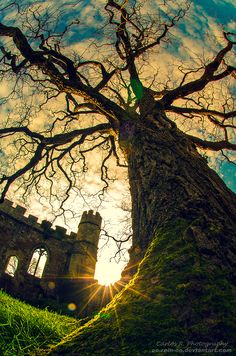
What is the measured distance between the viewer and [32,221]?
67.8 ft

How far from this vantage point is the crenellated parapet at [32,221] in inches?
779

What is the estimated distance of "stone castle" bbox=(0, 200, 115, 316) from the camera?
720 inches

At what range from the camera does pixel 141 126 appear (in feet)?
14.9

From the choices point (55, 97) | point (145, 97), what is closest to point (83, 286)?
point (55, 97)

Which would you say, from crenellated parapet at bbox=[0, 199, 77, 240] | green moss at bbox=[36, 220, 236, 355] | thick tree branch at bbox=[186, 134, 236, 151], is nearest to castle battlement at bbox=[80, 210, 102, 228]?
crenellated parapet at bbox=[0, 199, 77, 240]

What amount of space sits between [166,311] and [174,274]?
12.3 inches

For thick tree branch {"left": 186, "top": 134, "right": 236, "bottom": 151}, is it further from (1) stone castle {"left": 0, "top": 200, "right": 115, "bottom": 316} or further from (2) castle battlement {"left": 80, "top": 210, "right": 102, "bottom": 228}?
(2) castle battlement {"left": 80, "top": 210, "right": 102, "bottom": 228}

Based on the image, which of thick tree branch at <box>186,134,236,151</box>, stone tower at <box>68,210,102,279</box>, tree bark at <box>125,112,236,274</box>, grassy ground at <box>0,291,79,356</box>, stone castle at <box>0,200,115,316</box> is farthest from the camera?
stone tower at <box>68,210,102,279</box>

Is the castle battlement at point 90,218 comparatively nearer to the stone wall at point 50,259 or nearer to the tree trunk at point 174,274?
the stone wall at point 50,259

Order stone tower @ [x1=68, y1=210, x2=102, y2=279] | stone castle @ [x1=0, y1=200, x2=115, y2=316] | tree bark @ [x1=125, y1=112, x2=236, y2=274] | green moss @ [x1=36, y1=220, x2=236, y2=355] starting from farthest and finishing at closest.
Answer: stone tower @ [x1=68, y1=210, x2=102, y2=279], stone castle @ [x1=0, y1=200, x2=115, y2=316], tree bark @ [x1=125, y1=112, x2=236, y2=274], green moss @ [x1=36, y1=220, x2=236, y2=355]

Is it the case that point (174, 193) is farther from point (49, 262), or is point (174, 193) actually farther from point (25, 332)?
point (49, 262)

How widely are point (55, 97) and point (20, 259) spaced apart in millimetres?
14474

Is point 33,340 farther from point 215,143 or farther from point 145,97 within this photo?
point 215,143

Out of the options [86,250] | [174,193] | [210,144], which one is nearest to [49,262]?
[86,250]
